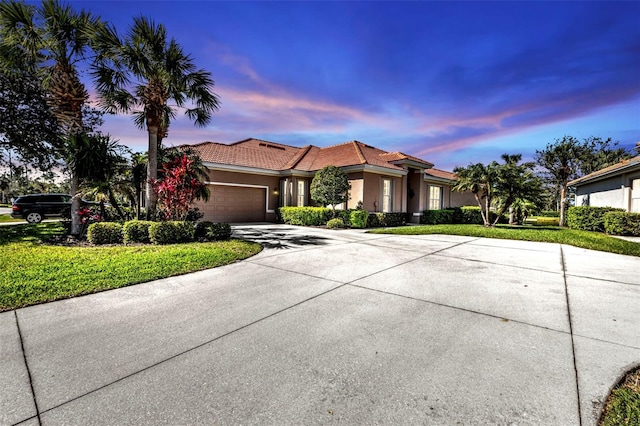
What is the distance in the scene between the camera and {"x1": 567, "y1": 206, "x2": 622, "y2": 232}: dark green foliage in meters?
14.7

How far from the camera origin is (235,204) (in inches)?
691

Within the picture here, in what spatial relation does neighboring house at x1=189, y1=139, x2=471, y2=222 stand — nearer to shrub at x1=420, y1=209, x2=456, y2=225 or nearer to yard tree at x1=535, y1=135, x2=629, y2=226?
shrub at x1=420, y1=209, x2=456, y2=225

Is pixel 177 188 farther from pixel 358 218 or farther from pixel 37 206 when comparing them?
pixel 37 206

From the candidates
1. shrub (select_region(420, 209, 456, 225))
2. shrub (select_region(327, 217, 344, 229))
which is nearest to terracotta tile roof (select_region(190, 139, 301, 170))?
shrub (select_region(327, 217, 344, 229))

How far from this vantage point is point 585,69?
1027 centimetres

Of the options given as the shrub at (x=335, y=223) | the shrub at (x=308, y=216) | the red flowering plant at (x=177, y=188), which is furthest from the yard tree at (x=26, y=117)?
the shrub at (x=335, y=223)

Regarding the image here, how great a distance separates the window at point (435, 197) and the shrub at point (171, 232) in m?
18.0

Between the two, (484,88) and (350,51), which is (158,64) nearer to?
(350,51)

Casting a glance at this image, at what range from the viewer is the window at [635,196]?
1355 cm

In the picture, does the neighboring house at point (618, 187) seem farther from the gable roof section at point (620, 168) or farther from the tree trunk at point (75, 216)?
the tree trunk at point (75, 216)

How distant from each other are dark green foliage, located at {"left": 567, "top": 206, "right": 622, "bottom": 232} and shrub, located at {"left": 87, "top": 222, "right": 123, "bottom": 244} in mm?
21098

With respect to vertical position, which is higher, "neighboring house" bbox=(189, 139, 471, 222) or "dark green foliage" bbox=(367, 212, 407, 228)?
"neighboring house" bbox=(189, 139, 471, 222)

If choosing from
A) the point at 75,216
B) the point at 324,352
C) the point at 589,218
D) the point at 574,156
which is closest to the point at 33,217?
the point at 75,216

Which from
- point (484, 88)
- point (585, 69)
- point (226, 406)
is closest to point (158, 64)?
point (226, 406)
